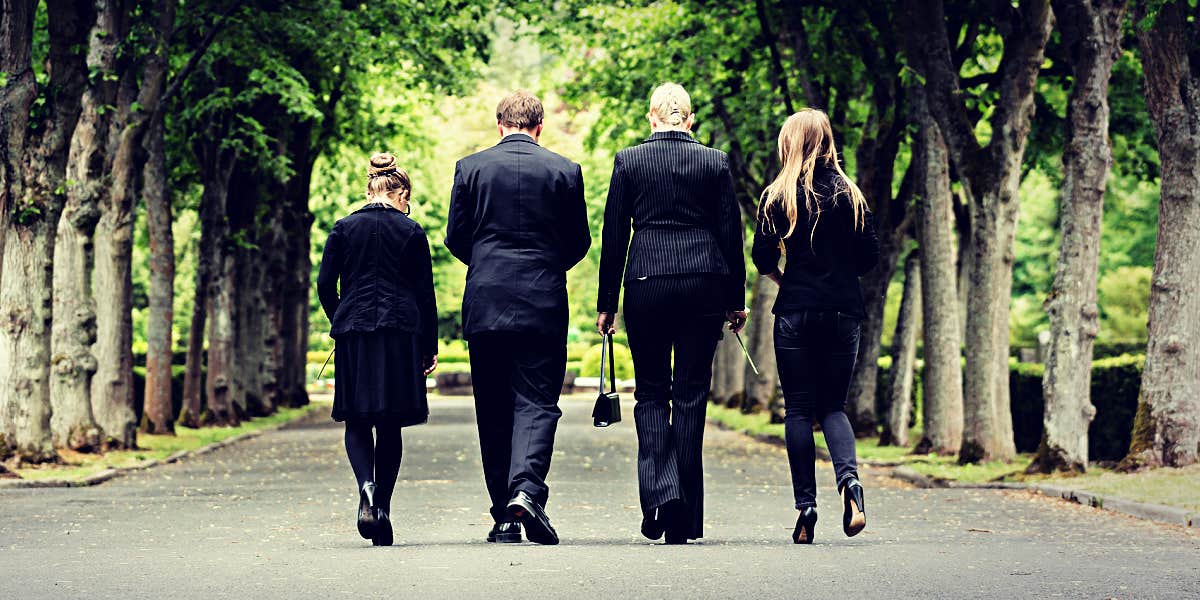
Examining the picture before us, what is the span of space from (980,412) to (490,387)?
10072 millimetres

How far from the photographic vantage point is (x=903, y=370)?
74.6 feet

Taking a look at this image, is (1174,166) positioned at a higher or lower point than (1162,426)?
higher

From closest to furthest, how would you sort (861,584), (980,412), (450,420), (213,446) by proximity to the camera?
(861,584) < (980,412) < (213,446) < (450,420)

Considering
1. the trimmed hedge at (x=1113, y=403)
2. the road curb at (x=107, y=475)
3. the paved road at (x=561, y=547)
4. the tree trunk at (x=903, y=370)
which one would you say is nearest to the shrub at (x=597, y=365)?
the tree trunk at (x=903, y=370)

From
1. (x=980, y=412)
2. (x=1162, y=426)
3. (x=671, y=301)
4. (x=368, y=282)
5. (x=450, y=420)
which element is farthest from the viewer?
(x=450, y=420)

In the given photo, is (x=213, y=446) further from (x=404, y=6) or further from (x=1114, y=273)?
(x=1114, y=273)

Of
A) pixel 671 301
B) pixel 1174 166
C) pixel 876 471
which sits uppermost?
pixel 1174 166

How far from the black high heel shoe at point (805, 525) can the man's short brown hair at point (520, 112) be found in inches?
89.4

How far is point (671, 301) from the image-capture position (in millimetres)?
8148

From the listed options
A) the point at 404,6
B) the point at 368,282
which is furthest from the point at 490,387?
the point at 404,6

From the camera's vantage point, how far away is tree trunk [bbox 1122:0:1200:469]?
15.2 meters

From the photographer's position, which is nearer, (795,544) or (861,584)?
(861,584)

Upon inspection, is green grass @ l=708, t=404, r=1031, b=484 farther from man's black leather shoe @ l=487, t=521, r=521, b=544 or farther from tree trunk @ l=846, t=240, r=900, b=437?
man's black leather shoe @ l=487, t=521, r=521, b=544

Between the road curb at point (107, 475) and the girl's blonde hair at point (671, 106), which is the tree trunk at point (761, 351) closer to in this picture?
the road curb at point (107, 475)
